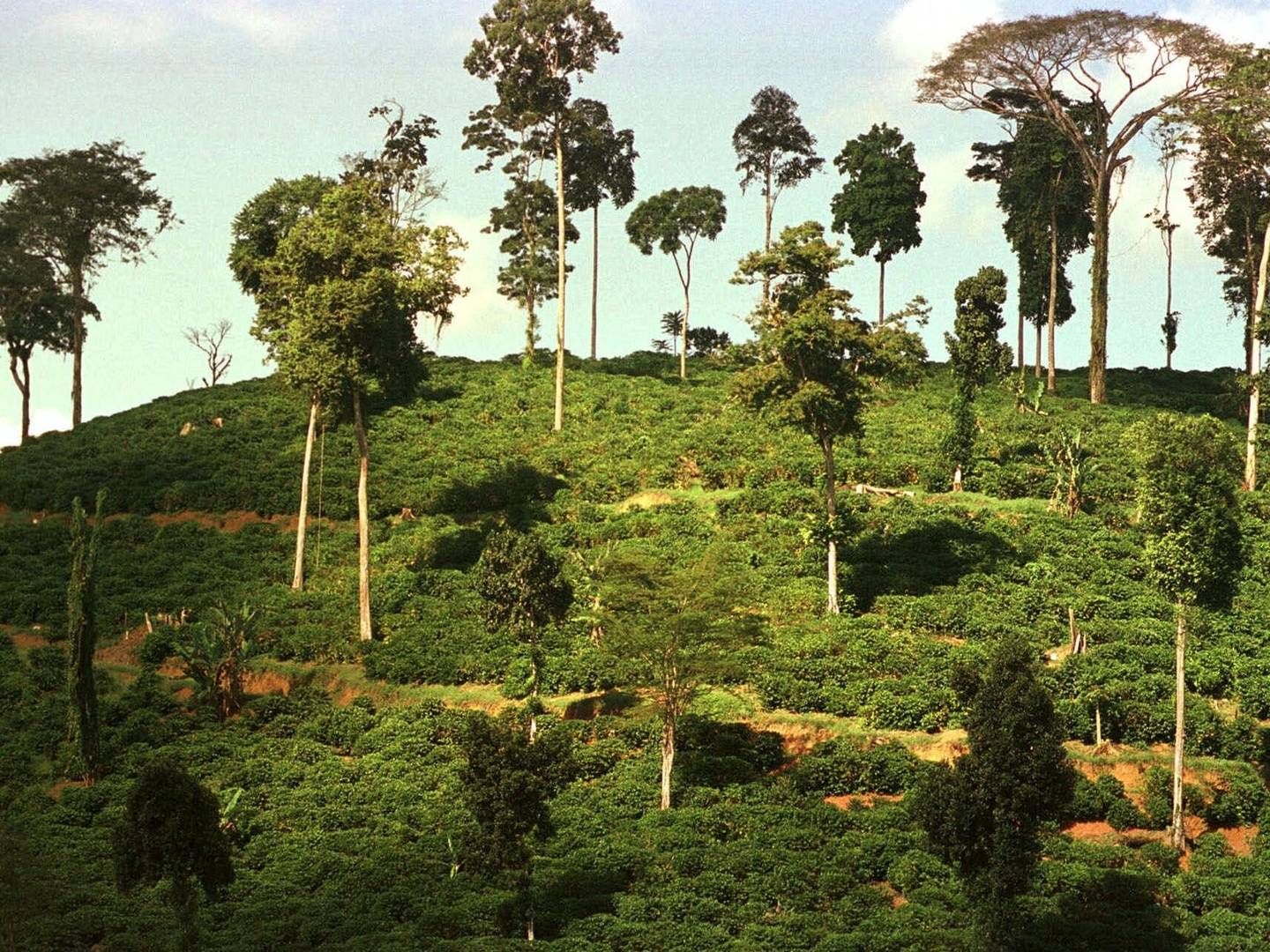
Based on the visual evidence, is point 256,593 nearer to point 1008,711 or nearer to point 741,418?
point 741,418

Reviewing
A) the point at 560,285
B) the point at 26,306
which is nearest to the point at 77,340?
the point at 26,306

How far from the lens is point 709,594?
3938 cm

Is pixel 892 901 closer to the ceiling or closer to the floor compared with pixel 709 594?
closer to the floor

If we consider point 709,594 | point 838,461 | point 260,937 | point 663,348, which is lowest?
point 260,937

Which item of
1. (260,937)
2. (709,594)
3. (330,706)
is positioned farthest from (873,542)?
(260,937)

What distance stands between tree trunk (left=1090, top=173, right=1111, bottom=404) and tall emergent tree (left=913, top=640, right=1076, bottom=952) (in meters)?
40.6

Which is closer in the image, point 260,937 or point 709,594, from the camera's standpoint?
point 260,937

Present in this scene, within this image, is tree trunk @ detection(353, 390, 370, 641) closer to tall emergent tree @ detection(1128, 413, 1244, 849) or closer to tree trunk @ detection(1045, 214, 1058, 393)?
tall emergent tree @ detection(1128, 413, 1244, 849)

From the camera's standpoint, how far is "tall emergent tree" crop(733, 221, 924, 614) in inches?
1838

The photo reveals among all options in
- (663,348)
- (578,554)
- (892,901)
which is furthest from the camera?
(663,348)

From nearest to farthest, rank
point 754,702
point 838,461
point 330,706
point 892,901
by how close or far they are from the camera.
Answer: point 892,901, point 754,702, point 330,706, point 838,461

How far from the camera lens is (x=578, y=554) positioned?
52.0 m

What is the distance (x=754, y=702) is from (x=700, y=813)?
593 cm

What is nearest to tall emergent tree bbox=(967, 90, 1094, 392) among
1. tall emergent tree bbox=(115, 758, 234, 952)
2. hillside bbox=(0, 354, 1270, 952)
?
hillside bbox=(0, 354, 1270, 952)
